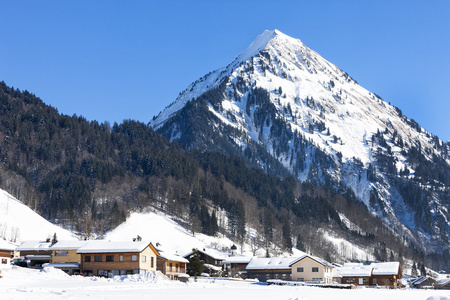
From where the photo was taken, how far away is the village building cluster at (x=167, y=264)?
289ft

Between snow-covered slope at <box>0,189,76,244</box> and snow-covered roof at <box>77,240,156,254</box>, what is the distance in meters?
49.7

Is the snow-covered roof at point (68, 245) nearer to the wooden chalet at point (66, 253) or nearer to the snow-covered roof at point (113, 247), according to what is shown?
the wooden chalet at point (66, 253)

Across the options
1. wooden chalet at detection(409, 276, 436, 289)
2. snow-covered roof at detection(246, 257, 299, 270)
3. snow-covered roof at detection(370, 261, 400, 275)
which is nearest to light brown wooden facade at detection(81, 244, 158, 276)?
snow-covered roof at detection(246, 257, 299, 270)

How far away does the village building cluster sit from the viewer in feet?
289

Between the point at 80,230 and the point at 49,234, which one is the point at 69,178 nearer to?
the point at 80,230

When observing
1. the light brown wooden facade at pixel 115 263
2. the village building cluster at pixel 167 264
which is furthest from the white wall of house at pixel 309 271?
the light brown wooden facade at pixel 115 263

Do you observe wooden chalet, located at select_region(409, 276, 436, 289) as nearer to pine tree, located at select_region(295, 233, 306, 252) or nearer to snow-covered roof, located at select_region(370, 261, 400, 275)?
snow-covered roof, located at select_region(370, 261, 400, 275)

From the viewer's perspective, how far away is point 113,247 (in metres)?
88.8

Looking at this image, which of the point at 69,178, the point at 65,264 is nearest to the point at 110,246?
the point at 65,264

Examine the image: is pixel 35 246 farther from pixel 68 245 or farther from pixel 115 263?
pixel 115 263

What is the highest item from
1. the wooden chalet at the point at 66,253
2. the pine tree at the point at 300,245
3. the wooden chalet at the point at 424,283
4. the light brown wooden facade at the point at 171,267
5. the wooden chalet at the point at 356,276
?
the pine tree at the point at 300,245

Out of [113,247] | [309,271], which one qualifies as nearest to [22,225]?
[113,247]

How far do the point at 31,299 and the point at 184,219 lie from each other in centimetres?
13850

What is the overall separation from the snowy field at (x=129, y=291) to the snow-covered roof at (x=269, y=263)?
5037 cm
